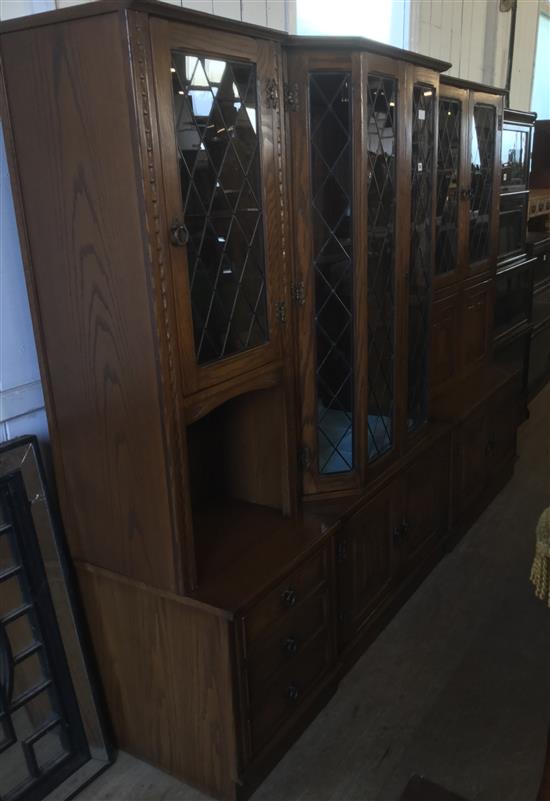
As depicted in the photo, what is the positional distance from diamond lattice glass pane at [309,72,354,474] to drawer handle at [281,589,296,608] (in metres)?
0.41

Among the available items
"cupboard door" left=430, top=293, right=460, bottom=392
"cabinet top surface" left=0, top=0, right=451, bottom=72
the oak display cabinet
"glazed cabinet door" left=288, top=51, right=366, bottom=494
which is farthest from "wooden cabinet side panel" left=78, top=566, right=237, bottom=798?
"cupboard door" left=430, top=293, right=460, bottom=392

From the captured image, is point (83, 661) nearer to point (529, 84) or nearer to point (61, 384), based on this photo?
point (61, 384)

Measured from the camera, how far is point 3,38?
137cm

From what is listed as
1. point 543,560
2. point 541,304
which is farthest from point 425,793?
point 541,304

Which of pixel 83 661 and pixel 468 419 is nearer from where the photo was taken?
pixel 83 661

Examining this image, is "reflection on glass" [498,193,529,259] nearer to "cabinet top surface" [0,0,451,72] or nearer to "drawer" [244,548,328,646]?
"cabinet top surface" [0,0,451,72]

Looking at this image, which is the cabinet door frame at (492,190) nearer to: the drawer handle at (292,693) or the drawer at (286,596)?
the drawer at (286,596)

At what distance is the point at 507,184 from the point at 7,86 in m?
2.71

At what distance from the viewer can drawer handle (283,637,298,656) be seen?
5.85 ft

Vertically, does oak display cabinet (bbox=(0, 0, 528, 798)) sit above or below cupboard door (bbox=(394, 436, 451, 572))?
above

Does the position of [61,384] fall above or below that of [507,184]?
below

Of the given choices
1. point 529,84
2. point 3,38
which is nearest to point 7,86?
point 3,38

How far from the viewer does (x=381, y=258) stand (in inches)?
81.1

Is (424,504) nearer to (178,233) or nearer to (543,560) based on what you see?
(543,560)
